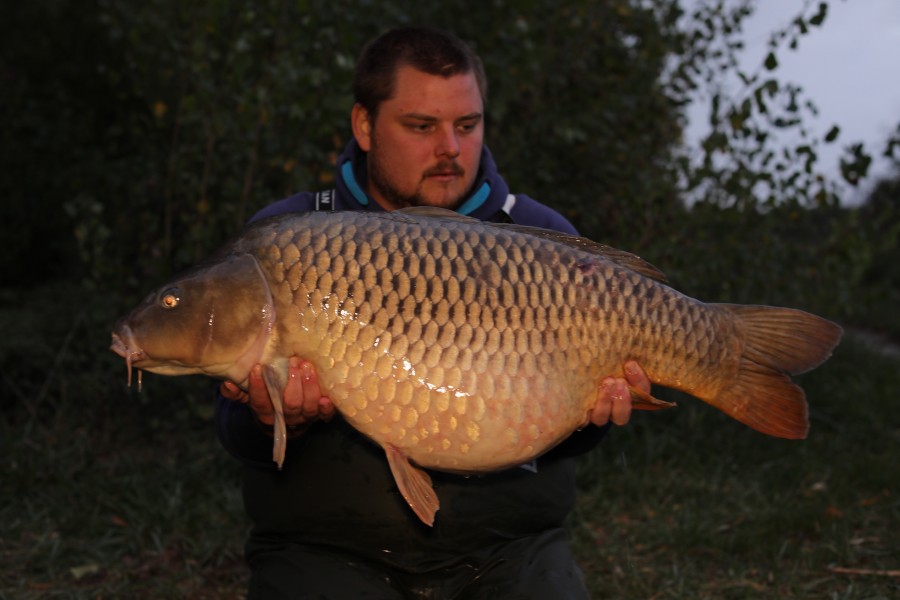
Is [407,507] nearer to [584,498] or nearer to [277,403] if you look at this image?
[277,403]

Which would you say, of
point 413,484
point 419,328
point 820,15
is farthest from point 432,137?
point 820,15

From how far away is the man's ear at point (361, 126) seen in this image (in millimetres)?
2275

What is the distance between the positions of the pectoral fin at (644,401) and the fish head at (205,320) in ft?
2.01

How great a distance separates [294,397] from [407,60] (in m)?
0.88

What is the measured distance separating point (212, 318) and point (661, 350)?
72 cm

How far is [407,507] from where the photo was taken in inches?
74.4

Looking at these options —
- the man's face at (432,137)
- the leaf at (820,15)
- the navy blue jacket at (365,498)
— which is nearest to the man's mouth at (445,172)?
the man's face at (432,137)

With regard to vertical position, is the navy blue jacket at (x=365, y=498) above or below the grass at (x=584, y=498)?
above

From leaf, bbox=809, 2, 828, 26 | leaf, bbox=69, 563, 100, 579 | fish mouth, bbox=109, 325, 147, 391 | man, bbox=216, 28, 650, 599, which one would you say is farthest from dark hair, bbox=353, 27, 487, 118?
leaf, bbox=809, 2, 828, 26

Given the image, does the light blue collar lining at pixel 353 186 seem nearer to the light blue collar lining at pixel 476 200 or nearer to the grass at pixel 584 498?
the light blue collar lining at pixel 476 200

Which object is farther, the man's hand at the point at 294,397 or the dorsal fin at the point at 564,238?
the dorsal fin at the point at 564,238

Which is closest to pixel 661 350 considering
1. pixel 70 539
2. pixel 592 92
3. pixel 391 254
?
pixel 391 254

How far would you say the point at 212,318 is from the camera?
156cm

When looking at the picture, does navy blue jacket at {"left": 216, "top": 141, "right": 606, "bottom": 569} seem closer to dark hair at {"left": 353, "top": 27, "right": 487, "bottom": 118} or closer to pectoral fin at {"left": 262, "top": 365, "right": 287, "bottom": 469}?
pectoral fin at {"left": 262, "top": 365, "right": 287, "bottom": 469}
